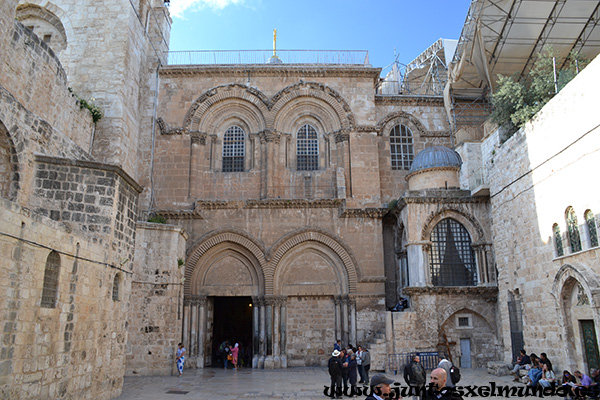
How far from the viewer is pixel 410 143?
21625mm

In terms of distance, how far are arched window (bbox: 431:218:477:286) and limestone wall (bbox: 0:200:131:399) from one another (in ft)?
36.7

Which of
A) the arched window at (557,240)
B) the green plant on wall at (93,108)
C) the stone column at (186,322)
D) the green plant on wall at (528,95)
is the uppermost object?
the green plant on wall at (93,108)

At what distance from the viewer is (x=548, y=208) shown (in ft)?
45.5

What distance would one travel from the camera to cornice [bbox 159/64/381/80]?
69.6ft

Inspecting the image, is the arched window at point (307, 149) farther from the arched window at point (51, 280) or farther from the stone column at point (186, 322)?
the arched window at point (51, 280)

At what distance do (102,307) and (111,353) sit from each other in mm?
1244

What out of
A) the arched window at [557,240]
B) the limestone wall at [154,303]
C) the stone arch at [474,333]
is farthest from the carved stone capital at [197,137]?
the arched window at [557,240]

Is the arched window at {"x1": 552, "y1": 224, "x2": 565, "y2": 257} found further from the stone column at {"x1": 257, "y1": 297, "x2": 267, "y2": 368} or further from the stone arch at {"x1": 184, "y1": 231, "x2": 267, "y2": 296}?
the stone column at {"x1": 257, "y1": 297, "x2": 267, "y2": 368}

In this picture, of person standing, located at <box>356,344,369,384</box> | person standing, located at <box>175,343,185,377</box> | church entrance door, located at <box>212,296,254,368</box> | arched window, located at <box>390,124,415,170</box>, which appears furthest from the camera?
church entrance door, located at <box>212,296,254,368</box>

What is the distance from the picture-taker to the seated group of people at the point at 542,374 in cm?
1025

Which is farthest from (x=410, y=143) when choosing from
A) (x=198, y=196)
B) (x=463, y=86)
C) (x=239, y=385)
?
(x=239, y=385)

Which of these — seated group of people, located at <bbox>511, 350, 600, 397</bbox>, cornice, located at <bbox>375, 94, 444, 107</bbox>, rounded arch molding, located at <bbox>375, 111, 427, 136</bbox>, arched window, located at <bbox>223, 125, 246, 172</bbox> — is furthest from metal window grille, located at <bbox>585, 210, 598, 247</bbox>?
arched window, located at <bbox>223, 125, 246, 172</bbox>

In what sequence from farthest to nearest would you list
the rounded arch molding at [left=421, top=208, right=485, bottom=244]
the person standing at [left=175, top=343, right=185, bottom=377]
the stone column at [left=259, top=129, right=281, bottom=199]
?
the stone column at [left=259, top=129, right=281, bottom=199], the rounded arch molding at [left=421, top=208, right=485, bottom=244], the person standing at [left=175, top=343, right=185, bottom=377]

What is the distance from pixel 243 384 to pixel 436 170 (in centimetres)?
1052
